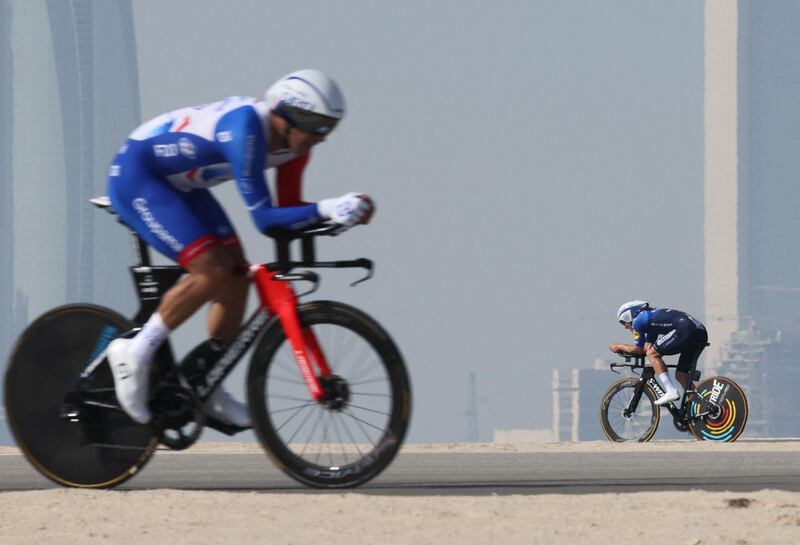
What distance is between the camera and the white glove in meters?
7.07

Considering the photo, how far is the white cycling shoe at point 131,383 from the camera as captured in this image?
7.57 meters

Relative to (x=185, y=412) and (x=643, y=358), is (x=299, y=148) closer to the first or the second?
(x=185, y=412)

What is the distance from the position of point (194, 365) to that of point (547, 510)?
1758 millimetres

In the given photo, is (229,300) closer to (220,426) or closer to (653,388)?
(220,426)

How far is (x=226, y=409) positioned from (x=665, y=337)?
12303mm

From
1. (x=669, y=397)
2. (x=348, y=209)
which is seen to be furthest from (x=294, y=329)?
(x=669, y=397)

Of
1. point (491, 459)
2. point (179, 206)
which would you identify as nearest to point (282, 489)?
point (179, 206)

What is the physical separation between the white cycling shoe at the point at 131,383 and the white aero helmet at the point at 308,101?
4.17ft

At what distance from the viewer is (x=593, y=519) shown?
6680 millimetres

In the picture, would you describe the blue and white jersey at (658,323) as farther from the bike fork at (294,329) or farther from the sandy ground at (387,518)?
the bike fork at (294,329)

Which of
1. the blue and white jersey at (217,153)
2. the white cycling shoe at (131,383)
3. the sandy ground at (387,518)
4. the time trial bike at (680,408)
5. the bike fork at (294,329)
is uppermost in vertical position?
the blue and white jersey at (217,153)

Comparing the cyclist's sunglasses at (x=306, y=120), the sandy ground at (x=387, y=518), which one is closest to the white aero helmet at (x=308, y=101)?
the cyclist's sunglasses at (x=306, y=120)

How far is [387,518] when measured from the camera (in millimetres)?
6617

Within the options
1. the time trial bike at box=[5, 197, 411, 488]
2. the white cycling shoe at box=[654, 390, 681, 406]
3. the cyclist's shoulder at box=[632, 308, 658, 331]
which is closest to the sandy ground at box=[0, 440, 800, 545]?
the time trial bike at box=[5, 197, 411, 488]
